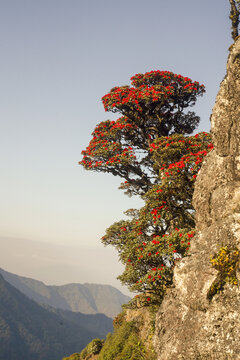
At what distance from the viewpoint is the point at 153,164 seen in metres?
19.0

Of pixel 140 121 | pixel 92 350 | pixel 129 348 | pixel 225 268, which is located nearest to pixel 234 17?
pixel 140 121

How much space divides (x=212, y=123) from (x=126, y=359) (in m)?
15.3

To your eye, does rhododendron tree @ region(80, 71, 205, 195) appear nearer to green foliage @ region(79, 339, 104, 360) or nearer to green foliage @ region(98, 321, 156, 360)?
green foliage @ region(98, 321, 156, 360)

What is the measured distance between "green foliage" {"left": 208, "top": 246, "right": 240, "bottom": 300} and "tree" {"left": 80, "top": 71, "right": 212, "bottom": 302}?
2.15m

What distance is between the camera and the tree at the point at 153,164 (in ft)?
45.0

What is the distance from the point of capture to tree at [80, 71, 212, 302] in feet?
45.0

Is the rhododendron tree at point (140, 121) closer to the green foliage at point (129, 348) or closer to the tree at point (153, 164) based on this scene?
the tree at point (153, 164)

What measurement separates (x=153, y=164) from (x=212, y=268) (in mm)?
10219

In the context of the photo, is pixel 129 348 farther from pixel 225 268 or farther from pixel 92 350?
pixel 92 350

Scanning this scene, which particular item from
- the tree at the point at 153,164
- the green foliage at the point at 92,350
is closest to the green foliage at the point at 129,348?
the tree at the point at 153,164

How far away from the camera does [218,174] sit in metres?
12.2

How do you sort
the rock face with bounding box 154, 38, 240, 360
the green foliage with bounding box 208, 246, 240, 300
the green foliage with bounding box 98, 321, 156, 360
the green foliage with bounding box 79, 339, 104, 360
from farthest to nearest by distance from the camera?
the green foliage with bounding box 79, 339, 104, 360
the green foliage with bounding box 98, 321, 156, 360
the green foliage with bounding box 208, 246, 240, 300
the rock face with bounding box 154, 38, 240, 360

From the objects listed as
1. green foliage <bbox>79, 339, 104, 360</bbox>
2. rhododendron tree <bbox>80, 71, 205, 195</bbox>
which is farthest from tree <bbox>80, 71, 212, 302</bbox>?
green foliage <bbox>79, 339, 104, 360</bbox>

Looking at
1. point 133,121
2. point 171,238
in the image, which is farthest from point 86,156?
point 171,238
